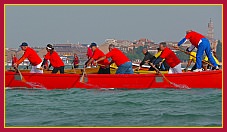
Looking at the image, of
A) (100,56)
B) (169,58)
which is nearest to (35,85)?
(100,56)

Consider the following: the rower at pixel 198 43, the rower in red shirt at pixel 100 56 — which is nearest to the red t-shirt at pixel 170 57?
the rower at pixel 198 43

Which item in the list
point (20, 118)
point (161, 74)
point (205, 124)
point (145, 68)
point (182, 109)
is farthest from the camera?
point (145, 68)

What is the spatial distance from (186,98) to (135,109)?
230 cm

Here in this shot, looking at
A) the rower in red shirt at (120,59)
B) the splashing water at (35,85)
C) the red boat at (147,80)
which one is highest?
the rower in red shirt at (120,59)

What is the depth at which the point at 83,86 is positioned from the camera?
18.1 metres

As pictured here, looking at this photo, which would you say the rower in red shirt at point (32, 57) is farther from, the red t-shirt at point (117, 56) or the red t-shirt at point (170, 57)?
the red t-shirt at point (170, 57)

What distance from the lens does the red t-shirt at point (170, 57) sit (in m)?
17.9

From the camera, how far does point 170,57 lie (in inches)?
714

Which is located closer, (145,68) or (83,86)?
(83,86)

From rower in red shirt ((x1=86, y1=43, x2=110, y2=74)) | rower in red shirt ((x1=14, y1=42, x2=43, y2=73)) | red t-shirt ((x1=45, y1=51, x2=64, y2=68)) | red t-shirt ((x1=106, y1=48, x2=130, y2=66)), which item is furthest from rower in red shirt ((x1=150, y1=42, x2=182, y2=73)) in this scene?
rower in red shirt ((x1=14, y1=42, x2=43, y2=73))

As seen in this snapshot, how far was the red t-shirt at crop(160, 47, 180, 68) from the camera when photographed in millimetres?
17859

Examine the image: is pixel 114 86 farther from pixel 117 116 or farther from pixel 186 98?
pixel 117 116

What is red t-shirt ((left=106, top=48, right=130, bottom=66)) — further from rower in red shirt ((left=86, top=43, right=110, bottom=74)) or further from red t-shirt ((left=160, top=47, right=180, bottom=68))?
red t-shirt ((left=160, top=47, right=180, bottom=68))

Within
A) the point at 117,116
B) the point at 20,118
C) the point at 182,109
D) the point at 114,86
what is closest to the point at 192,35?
the point at 114,86
